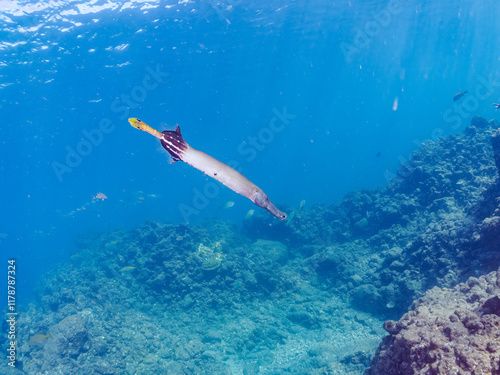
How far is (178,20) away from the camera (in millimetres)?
23625

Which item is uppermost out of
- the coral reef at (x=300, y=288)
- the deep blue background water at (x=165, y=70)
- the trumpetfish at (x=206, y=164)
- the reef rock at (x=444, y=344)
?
the deep blue background water at (x=165, y=70)

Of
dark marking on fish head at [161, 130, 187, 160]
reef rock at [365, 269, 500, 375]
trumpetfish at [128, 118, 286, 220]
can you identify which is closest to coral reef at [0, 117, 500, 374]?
reef rock at [365, 269, 500, 375]

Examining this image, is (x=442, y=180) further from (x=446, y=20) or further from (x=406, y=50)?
(x=406, y=50)

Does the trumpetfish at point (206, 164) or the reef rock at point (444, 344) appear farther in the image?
the reef rock at point (444, 344)

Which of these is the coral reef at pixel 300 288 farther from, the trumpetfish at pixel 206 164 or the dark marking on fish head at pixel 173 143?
the dark marking on fish head at pixel 173 143

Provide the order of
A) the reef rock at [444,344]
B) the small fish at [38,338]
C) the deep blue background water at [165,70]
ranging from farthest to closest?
the deep blue background water at [165,70] → the small fish at [38,338] → the reef rock at [444,344]

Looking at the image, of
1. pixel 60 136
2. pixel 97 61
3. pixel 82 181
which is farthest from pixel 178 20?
pixel 82 181

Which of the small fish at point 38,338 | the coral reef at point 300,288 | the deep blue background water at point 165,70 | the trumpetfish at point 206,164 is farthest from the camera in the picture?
the deep blue background water at point 165,70

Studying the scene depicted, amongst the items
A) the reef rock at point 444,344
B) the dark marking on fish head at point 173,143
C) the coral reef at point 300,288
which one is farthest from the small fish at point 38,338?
the dark marking on fish head at point 173,143

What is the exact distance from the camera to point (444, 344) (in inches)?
105

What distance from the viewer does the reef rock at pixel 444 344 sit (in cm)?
239

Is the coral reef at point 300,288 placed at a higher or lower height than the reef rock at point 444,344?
higher

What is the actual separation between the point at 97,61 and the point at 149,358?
26.9 meters

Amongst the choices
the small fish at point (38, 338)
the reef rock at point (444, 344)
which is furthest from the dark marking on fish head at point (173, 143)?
the small fish at point (38, 338)
